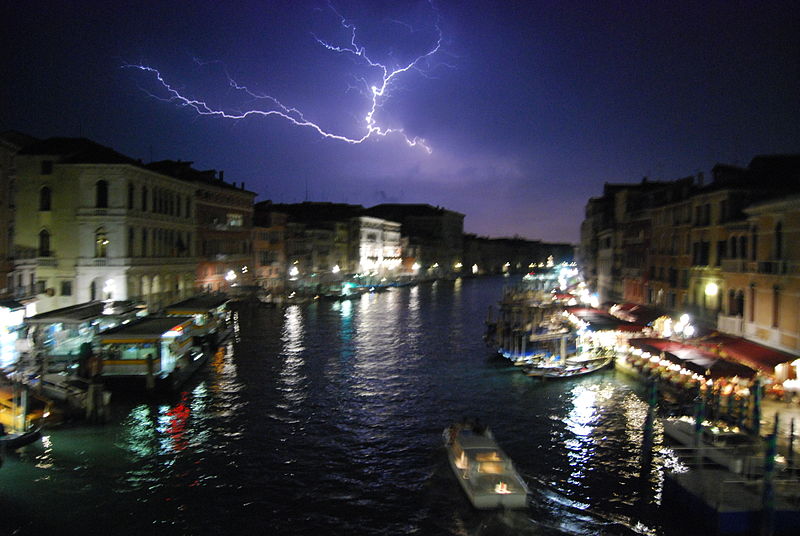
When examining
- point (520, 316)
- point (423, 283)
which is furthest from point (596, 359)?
point (423, 283)

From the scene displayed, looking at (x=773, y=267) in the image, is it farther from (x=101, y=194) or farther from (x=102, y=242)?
(x=101, y=194)

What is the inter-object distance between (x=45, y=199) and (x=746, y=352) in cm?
3780

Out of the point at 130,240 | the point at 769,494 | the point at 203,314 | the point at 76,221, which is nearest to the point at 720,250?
the point at 769,494

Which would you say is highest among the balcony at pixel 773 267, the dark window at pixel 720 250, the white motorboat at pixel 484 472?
the dark window at pixel 720 250

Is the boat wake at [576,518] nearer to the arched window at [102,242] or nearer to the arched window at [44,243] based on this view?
the arched window at [102,242]

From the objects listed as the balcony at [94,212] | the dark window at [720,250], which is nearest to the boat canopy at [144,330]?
the balcony at [94,212]

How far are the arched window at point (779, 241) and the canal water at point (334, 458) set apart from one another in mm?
7550

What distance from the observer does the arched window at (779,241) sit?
22.1 metres

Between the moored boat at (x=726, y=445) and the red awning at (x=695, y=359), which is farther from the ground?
the red awning at (x=695, y=359)

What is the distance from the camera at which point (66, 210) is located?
36844 mm

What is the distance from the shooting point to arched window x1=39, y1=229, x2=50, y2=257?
120 feet

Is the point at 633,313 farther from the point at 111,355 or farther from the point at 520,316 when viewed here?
the point at 111,355

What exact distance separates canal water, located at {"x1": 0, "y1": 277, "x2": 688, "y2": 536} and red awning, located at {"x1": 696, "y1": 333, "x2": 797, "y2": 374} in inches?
143

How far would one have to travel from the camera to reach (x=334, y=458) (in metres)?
18.6
